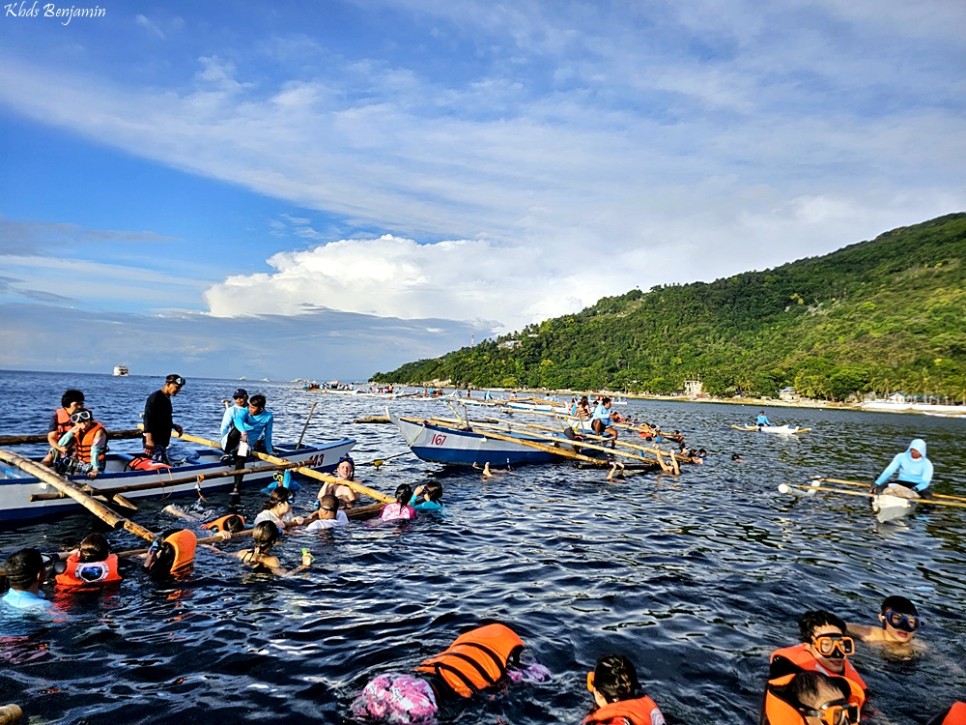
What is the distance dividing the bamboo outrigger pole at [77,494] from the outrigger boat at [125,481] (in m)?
0.22

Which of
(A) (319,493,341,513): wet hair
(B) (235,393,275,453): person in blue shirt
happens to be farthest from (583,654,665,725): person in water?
(B) (235,393,275,453): person in blue shirt

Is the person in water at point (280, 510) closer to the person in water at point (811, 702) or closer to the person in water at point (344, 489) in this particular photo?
the person in water at point (344, 489)

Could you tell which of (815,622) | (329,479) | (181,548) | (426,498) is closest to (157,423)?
(329,479)

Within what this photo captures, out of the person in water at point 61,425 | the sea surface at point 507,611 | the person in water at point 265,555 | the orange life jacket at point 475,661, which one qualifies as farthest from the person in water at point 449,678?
the person in water at point 61,425

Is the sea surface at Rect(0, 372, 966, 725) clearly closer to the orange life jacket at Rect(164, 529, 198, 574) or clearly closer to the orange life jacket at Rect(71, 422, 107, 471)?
the orange life jacket at Rect(164, 529, 198, 574)

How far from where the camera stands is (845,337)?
550 ft

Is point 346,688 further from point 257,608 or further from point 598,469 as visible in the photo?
point 598,469

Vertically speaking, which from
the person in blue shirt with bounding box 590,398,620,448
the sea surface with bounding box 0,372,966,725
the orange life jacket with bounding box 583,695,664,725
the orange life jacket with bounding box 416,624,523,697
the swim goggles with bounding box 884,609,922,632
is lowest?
the sea surface with bounding box 0,372,966,725

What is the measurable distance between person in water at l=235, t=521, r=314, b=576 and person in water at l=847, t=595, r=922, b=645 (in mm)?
9287

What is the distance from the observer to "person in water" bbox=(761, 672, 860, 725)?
14.9 feet

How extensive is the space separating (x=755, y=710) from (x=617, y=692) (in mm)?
2508

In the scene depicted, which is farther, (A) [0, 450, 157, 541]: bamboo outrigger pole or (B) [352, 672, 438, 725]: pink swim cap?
(A) [0, 450, 157, 541]: bamboo outrigger pole

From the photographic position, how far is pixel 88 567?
8.39 m


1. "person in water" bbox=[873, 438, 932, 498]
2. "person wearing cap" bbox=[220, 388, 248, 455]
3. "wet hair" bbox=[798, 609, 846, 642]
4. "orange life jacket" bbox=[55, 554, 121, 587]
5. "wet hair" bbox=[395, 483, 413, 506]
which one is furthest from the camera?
"person in water" bbox=[873, 438, 932, 498]
